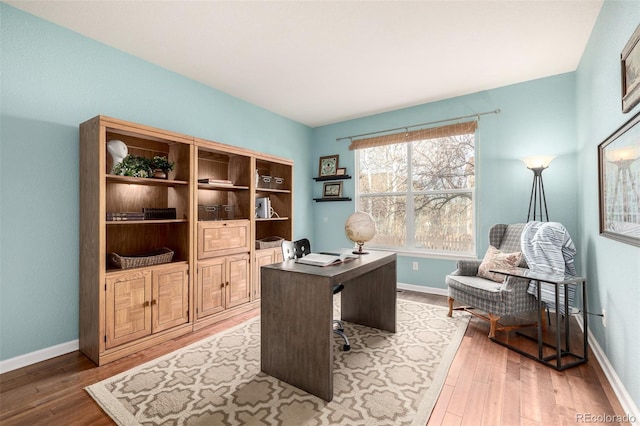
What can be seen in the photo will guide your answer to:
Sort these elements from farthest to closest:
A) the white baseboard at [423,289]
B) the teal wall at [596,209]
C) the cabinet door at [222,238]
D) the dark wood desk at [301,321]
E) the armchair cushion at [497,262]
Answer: the white baseboard at [423,289] → the cabinet door at [222,238] → the armchair cushion at [497,262] → the dark wood desk at [301,321] → the teal wall at [596,209]

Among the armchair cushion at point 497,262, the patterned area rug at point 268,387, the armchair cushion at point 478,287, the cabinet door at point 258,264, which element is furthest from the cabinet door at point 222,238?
the armchair cushion at point 497,262

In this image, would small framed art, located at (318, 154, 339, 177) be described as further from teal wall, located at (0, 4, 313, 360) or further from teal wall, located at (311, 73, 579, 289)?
teal wall, located at (0, 4, 313, 360)

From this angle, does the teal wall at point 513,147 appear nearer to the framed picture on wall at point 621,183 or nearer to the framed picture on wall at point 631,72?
the framed picture on wall at point 621,183

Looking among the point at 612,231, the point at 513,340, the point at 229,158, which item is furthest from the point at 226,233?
the point at 612,231

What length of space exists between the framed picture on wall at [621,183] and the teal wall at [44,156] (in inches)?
145

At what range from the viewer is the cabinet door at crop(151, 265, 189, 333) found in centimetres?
251

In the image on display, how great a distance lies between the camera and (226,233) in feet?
10.2

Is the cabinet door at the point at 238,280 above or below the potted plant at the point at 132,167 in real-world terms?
below

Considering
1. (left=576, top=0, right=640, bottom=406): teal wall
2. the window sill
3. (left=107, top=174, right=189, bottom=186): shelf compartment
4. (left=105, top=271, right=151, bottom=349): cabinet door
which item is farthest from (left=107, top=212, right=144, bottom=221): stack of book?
(left=576, top=0, right=640, bottom=406): teal wall

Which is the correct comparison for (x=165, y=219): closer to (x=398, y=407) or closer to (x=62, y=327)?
(x=62, y=327)

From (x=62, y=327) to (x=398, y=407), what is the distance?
262 centimetres

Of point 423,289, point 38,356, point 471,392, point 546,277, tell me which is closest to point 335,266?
point 471,392

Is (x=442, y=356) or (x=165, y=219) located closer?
(x=442, y=356)

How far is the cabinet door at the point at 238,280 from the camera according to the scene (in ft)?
10.3
